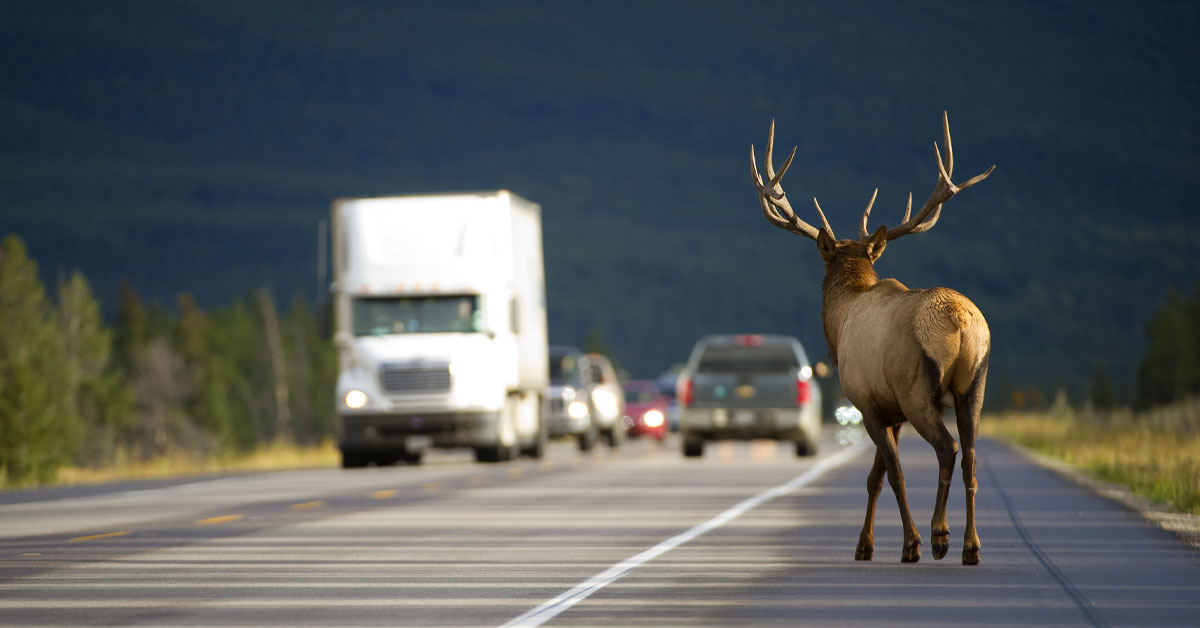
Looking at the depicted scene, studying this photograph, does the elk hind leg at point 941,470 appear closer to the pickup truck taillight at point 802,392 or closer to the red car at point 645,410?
the pickup truck taillight at point 802,392

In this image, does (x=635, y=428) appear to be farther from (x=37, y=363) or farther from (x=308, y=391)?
(x=308, y=391)

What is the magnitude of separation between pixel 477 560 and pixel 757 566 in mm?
2087

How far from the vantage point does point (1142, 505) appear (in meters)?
22.1

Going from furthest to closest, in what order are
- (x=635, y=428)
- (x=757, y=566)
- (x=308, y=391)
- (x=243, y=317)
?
(x=243, y=317), (x=308, y=391), (x=635, y=428), (x=757, y=566)

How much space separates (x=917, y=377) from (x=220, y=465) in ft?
88.3

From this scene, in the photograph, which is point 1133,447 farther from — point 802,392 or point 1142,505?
point 1142,505

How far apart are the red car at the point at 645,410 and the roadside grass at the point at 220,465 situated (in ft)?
36.5

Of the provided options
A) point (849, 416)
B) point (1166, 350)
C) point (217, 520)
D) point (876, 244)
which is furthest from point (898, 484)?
point (1166, 350)

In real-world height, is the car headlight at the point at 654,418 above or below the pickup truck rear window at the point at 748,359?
below

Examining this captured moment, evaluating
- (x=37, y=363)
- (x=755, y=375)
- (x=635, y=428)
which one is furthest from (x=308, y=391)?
(x=755, y=375)

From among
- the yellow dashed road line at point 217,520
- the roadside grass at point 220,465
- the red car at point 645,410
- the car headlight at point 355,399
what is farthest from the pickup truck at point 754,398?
the red car at point 645,410

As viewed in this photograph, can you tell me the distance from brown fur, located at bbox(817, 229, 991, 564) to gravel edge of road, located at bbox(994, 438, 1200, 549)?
2.88 meters

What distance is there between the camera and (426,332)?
114 ft

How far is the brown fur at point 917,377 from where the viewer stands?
1461 cm
